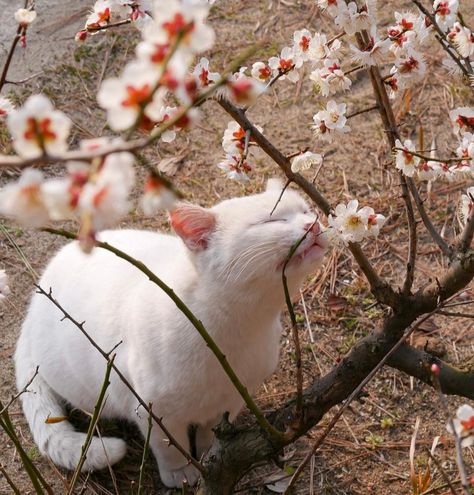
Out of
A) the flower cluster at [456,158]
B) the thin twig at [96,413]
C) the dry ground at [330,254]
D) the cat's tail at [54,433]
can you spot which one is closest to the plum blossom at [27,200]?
the thin twig at [96,413]

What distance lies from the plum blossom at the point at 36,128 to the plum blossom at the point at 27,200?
2cm

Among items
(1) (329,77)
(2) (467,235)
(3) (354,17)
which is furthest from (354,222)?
(3) (354,17)

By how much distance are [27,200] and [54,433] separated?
1838mm

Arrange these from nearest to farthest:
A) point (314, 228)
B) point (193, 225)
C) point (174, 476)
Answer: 1. point (314, 228)
2. point (193, 225)
3. point (174, 476)

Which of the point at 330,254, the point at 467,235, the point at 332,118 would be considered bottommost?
the point at 467,235

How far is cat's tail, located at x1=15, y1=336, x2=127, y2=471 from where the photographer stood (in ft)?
7.63

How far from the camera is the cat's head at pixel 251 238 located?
6.37 ft

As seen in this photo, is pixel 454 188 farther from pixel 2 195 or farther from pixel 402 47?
pixel 2 195

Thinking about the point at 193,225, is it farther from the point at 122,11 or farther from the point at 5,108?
the point at 5,108

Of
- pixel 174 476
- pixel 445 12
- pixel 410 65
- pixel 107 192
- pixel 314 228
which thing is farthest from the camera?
pixel 174 476

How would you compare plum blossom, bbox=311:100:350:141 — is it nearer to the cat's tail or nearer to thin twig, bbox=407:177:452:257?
thin twig, bbox=407:177:452:257

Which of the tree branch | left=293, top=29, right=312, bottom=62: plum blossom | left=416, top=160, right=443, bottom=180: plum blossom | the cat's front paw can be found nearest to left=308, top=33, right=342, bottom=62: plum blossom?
left=293, top=29, right=312, bottom=62: plum blossom

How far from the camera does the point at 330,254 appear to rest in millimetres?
3088

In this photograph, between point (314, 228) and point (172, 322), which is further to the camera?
point (172, 322)
